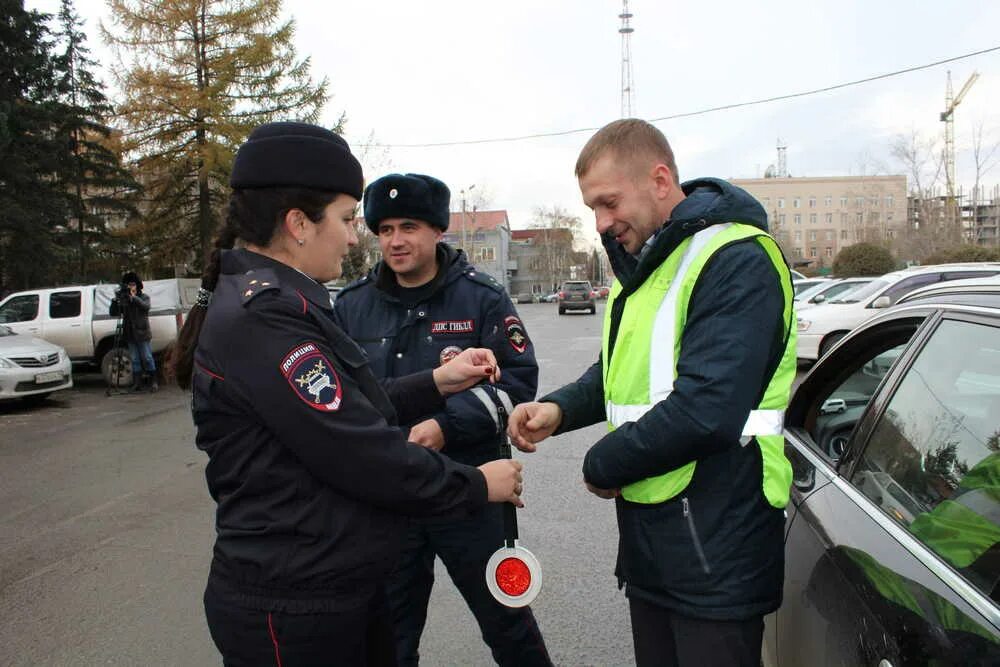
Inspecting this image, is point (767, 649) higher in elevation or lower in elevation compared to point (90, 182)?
lower

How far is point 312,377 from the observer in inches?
54.8

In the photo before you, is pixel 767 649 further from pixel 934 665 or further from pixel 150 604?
pixel 150 604

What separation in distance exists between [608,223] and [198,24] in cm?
2205

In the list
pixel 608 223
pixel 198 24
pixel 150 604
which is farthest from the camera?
pixel 198 24

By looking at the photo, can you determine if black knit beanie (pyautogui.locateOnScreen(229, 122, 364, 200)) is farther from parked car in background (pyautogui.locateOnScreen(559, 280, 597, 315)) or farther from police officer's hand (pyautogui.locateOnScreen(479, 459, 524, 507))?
parked car in background (pyautogui.locateOnScreen(559, 280, 597, 315))

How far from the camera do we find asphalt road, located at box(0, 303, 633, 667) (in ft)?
10.5

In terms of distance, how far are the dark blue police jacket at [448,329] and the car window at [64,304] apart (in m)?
12.5

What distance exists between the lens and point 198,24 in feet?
65.6

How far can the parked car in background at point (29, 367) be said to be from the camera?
991cm

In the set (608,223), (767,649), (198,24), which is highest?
(198,24)

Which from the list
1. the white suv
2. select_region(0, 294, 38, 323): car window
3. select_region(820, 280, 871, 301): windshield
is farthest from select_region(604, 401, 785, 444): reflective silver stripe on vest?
select_region(820, 280, 871, 301): windshield

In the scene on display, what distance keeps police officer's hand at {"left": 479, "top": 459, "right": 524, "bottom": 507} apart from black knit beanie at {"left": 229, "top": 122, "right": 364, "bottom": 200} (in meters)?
0.78

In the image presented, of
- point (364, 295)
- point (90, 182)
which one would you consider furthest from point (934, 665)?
point (90, 182)

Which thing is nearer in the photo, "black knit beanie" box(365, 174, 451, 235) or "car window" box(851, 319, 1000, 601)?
"car window" box(851, 319, 1000, 601)
